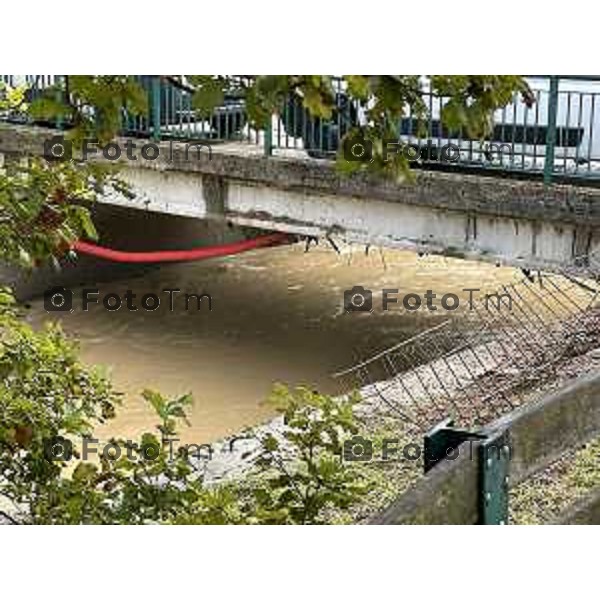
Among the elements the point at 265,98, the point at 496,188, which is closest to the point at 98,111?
the point at 265,98

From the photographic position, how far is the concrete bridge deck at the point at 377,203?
26.0ft

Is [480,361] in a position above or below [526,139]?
below

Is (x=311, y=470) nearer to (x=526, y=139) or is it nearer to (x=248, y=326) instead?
(x=526, y=139)

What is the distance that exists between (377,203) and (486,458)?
23.9 feet

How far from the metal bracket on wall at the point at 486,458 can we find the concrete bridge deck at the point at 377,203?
5.18 meters

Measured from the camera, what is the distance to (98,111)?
2.07 m

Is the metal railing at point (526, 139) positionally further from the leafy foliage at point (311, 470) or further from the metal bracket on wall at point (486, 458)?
the metal bracket on wall at point (486, 458)

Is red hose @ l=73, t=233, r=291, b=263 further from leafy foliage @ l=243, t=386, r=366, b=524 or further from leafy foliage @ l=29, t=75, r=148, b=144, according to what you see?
leafy foliage @ l=29, t=75, r=148, b=144

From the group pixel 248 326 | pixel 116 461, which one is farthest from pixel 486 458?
pixel 248 326

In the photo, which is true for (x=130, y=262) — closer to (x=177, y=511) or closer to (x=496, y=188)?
(x=496, y=188)

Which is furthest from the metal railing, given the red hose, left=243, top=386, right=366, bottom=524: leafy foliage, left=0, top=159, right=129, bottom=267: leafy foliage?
left=243, top=386, right=366, bottom=524: leafy foliage

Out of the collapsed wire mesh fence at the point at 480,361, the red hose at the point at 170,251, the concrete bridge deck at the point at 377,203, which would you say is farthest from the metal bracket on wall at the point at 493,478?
the red hose at the point at 170,251

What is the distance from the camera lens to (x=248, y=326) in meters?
13.1

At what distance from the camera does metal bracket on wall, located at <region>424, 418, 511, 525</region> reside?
1.71 meters
